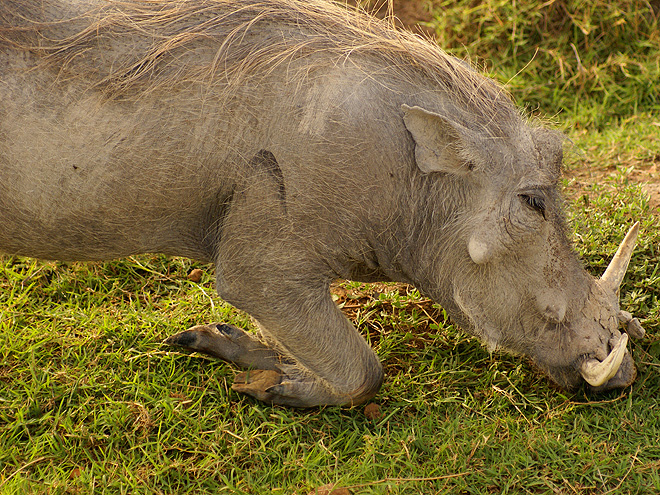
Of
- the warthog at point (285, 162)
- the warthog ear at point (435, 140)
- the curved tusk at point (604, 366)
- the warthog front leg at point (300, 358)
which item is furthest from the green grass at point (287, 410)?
the warthog ear at point (435, 140)

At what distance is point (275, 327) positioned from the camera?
281 cm

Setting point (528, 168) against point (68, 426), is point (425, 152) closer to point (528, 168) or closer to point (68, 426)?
point (528, 168)

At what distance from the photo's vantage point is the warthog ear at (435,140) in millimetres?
2525

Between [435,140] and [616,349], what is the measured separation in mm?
992

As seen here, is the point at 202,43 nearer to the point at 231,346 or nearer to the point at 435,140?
the point at 435,140

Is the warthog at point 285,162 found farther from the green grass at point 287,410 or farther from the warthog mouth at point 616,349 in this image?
the green grass at point 287,410

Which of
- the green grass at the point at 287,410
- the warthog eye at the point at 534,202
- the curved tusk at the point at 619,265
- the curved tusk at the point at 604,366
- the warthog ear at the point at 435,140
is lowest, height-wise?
the green grass at the point at 287,410

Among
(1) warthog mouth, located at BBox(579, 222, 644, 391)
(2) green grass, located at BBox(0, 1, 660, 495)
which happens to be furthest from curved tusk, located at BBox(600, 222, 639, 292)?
(2) green grass, located at BBox(0, 1, 660, 495)

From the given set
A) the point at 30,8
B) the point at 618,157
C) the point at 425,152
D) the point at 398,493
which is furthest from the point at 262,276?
the point at 618,157

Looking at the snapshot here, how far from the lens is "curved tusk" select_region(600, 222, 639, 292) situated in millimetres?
2977

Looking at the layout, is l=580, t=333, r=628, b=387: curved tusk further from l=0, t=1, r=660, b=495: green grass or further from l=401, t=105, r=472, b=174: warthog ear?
l=401, t=105, r=472, b=174: warthog ear

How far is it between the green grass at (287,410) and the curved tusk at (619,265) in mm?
381

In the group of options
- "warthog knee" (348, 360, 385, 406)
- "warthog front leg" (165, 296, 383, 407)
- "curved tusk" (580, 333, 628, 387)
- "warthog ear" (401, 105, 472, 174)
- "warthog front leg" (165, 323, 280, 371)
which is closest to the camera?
"warthog ear" (401, 105, 472, 174)

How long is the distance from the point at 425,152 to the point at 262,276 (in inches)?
28.0
